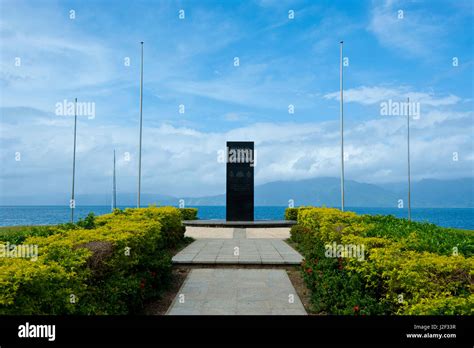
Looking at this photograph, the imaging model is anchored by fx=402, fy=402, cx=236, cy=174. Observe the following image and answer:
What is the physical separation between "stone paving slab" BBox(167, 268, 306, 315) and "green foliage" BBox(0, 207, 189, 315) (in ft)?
2.21

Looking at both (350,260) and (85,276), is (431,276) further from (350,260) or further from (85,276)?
(85,276)

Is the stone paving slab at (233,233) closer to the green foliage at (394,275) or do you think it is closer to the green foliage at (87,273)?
the green foliage at (87,273)

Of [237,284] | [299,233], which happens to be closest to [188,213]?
[299,233]

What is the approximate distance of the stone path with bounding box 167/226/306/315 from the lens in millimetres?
6836

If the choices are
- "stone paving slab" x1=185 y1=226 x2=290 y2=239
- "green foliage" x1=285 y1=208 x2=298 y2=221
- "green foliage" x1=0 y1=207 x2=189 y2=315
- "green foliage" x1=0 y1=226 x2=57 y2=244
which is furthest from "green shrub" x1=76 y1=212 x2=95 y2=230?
"green foliage" x1=285 y1=208 x2=298 y2=221

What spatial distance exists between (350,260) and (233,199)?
1759 centimetres

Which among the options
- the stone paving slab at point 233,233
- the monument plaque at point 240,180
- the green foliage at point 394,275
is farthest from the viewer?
the monument plaque at point 240,180

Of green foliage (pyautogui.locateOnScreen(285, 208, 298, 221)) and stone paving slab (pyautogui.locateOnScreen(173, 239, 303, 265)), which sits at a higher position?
green foliage (pyautogui.locateOnScreen(285, 208, 298, 221))

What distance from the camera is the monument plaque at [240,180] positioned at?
2328cm

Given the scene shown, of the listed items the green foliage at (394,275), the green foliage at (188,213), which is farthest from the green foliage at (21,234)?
the green foliage at (188,213)

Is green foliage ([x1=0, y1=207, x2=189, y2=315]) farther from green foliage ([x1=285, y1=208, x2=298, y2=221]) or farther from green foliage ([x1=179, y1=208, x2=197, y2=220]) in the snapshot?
green foliage ([x1=285, y1=208, x2=298, y2=221])

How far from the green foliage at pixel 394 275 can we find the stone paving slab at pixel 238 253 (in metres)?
1.53

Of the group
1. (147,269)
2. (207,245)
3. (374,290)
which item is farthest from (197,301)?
(207,245)

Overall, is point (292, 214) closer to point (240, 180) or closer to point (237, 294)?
point (240, 180)
